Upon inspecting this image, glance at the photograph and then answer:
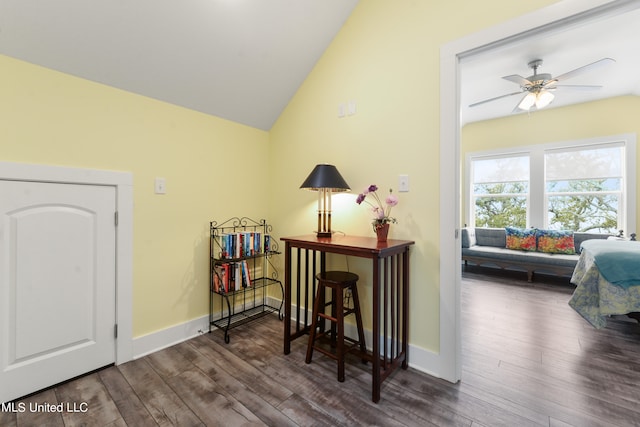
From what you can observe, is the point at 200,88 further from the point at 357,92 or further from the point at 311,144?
the point at 357,92

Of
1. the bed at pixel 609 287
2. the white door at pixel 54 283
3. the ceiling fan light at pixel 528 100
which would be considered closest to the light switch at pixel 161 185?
the white door at pixel 54 283

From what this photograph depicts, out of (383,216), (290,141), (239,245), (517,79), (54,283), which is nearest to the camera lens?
(54,283)

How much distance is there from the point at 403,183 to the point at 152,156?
6.10 ft

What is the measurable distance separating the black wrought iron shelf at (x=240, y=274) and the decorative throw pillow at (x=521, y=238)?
3.98 m

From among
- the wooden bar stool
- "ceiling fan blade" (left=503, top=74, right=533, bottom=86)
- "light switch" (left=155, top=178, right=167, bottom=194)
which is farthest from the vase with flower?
"ceiling fan blade" (left=503, top=74, right=533, bottom=86)

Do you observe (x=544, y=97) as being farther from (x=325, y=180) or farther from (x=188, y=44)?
(x=188, y=44)

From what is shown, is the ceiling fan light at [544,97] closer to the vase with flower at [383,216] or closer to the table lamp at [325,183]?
the vase with flower at [383,216]

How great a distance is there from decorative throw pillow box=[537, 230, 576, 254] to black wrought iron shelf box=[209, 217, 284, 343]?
4152mm

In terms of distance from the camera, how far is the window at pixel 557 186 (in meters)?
3.99

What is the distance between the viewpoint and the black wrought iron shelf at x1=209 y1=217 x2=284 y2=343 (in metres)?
2.32

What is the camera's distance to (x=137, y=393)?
1.58 m

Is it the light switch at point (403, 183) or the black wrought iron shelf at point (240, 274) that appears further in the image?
the black wrought iron shelf at point (240, 274)

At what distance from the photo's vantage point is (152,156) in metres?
2.05

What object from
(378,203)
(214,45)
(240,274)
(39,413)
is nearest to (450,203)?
(378,203)
